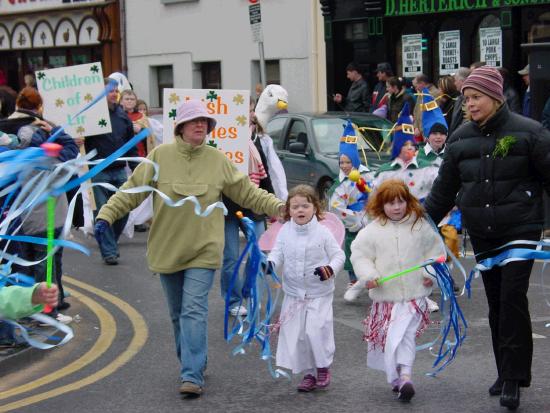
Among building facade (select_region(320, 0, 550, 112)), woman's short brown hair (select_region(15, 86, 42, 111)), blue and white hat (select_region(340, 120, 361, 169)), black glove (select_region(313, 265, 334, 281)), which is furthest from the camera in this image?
building facade (select_region(320, 0, 550, 112))

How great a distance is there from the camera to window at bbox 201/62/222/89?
27953 millimetres

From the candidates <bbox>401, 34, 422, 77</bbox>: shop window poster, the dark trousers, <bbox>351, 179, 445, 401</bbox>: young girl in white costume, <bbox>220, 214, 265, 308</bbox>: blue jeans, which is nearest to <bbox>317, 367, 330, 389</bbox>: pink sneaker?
<bbox>351, 179, 445, 401</bbox>: young girl in white costume

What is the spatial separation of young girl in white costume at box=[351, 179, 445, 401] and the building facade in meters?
14.1

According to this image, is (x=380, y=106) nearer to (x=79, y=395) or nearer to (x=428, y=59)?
(x=428, y=59)

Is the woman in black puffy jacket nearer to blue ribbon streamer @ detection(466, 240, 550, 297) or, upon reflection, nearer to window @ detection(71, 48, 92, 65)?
blue ribbon streamer @ detection(466, 240, 550, 297)

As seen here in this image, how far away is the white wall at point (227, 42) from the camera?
25.3 meters

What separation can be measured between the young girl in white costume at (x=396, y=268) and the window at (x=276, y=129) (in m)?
9.52

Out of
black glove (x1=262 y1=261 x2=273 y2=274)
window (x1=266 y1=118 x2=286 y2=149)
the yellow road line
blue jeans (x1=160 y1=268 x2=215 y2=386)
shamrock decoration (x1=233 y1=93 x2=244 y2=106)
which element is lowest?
the yellow road line

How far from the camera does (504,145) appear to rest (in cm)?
666

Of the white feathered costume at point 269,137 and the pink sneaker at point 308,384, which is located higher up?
the white feathered costume at point 269,137

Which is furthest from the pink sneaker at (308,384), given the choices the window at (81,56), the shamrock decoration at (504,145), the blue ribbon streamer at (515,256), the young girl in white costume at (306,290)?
the window at (81,56)

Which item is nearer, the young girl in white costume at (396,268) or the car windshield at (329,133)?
the young girl in white costume at (396,268)

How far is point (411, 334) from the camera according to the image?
718 cm

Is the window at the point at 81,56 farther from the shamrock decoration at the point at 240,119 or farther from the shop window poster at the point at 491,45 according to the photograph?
the shamrock decoration at the point at 240,119
